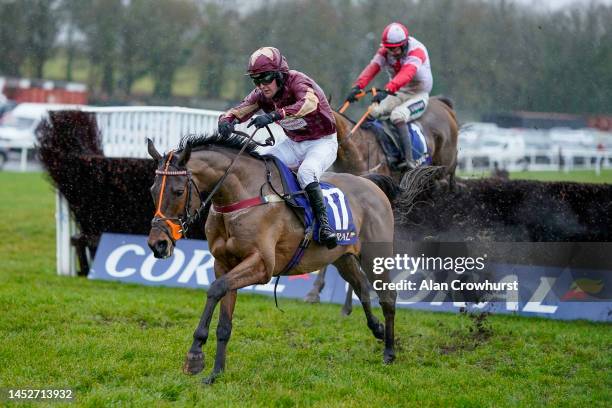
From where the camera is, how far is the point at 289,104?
5906 millimetres

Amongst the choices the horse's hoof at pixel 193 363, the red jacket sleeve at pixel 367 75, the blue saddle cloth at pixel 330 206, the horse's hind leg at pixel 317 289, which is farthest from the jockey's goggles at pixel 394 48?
the horse's hoof at pixel 193 363

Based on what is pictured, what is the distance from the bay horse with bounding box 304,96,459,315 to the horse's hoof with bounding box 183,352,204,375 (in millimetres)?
2856

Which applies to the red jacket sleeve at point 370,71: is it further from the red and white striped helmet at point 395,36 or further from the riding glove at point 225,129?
the riding glove at point 225,129

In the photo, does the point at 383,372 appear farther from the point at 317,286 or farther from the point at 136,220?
the point at 136,220

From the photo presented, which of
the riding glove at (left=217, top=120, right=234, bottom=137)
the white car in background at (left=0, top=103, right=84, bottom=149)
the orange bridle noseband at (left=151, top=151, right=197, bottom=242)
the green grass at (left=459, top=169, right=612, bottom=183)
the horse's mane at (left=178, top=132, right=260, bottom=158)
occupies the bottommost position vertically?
the orange bridle noseband at (left=151, top=151, right=197, bottom=242)

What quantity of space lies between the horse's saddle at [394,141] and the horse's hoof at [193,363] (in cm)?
424

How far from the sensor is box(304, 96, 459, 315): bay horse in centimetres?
844

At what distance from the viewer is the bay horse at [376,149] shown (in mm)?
8438

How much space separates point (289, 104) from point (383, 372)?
2.13 metres

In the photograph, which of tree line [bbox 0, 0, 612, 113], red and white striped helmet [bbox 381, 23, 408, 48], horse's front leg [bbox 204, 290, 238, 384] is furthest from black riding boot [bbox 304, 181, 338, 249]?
tree line [bbox 0, 0, 612, 113]

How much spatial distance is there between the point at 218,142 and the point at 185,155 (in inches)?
20.6

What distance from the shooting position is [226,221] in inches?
214

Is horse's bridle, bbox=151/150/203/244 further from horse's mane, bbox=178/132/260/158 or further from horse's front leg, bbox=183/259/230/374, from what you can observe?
horse's front leg, bbox=183/259/230/374
